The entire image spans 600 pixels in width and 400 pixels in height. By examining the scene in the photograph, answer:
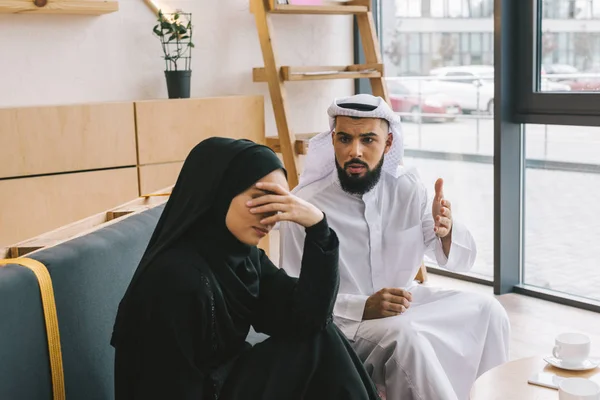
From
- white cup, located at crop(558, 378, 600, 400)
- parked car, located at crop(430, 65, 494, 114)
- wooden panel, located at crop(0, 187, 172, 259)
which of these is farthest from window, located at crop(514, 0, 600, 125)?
white cup, located at crop(558, 378, 600, 400)

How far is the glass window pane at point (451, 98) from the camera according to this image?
15.0ft

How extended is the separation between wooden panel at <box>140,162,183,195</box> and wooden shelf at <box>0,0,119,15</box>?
84 cm

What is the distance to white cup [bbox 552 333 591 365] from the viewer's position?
2109mm

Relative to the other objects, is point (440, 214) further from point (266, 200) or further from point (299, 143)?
point (299, 143)

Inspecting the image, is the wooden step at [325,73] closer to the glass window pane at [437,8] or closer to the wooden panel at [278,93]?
the wooden panel at [278,93]

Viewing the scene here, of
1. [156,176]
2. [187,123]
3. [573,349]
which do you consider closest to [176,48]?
[187,123]

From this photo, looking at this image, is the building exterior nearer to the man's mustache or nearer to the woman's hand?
the man's mustache

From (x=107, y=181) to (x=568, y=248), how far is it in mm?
2471

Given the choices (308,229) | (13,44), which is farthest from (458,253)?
(13,44)

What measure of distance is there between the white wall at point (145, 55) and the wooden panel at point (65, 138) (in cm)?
41

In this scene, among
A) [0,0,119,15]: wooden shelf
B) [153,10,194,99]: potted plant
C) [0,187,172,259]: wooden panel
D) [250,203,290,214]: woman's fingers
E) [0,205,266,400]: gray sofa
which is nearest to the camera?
[0,205,266,400]: gray sofa

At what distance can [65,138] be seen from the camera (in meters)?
3.71

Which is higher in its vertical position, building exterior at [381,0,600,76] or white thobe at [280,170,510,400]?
building exterior at [381,0,600,76]

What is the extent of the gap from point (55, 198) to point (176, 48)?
1204 mm
